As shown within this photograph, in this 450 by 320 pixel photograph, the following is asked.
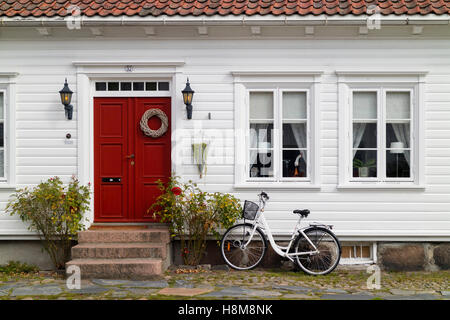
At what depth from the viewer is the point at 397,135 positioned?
9.19 meters

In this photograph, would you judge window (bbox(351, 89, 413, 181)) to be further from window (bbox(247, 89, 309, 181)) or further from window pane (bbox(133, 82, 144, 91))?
window pane (bbox(133, 82, 144, 91))

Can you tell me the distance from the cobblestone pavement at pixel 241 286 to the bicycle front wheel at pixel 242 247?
213 millimetres

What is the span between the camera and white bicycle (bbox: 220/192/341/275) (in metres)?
8.56

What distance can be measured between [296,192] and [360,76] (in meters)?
2.42

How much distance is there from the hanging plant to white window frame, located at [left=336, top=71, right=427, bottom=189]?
2.48 metres

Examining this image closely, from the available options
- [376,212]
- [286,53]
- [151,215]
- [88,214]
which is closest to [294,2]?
[286,53]

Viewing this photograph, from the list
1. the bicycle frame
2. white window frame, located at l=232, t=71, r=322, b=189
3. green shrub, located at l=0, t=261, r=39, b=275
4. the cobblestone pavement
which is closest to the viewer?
the cobblestone pavement

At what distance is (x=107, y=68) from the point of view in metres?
9.29

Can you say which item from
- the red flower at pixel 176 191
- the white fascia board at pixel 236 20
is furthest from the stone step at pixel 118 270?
the white fascia board at pixel 236 20

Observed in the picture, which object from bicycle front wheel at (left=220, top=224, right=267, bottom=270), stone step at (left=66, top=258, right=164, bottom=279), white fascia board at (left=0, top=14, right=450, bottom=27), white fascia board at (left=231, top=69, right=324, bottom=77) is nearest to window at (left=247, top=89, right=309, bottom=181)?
white fascia board at (left=231, top=69, right=324, bottom=77)

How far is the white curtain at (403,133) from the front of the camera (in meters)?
9.18

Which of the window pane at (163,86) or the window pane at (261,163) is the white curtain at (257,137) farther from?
the window pane at (163,86)

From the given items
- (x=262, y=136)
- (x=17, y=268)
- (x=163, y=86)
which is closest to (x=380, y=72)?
(x=262, y=136)

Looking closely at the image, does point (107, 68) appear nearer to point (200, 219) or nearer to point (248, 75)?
point (248, 75)
